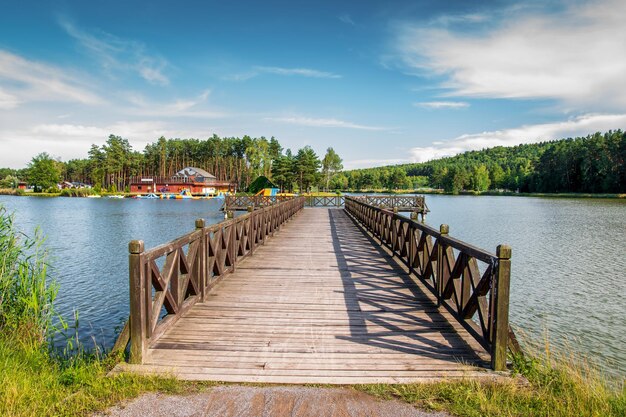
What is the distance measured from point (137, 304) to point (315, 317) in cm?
224

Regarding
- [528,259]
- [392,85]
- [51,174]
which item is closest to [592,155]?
[392,85]

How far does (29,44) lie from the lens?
19.4m

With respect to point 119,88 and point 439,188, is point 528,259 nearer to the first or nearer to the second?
point 119,88

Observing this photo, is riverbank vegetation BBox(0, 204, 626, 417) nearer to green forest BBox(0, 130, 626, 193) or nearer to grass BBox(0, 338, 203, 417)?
grass BBox(0, 338, 203, 417)

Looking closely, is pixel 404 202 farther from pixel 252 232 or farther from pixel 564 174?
pixel 564 174

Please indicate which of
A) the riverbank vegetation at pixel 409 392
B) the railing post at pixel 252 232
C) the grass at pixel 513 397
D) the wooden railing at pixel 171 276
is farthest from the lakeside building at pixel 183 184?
the grass at pixel 513 397

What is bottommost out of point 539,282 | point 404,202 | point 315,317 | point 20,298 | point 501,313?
point 539,282

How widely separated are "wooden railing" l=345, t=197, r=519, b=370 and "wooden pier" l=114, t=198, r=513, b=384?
1cm

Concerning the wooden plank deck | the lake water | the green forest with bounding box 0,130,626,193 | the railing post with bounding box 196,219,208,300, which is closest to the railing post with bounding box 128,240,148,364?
the wooden plank deck

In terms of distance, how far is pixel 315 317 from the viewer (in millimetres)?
4941

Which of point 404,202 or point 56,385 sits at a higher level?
point 404,202

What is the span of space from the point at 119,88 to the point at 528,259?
30.2 m

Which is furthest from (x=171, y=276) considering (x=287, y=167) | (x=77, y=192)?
(x=77, y=192)

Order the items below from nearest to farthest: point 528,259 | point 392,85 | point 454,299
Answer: point 454,299
point 528,259
point 392,85
